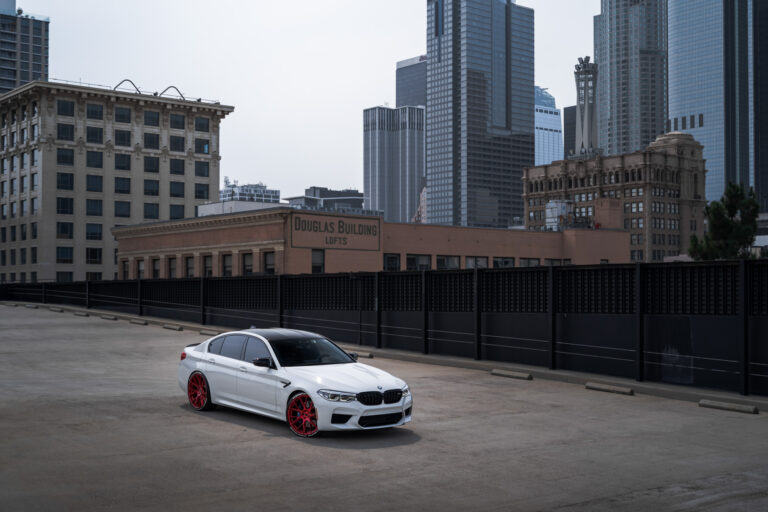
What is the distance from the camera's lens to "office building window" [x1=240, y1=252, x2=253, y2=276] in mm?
49969

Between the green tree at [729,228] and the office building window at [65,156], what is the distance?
79384mm

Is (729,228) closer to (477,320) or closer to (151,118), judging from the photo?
(477,320)

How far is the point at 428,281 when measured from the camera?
23.8 metres

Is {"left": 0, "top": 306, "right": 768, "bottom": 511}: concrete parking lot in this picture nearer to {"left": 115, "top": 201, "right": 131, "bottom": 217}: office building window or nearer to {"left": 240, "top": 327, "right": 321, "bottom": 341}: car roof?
{"left": 240, "top": 327, "right": 321, "bottom": 341}: car roof

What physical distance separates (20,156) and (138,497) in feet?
376

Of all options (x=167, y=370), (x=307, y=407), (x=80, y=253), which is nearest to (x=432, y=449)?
(x=307, y=407)

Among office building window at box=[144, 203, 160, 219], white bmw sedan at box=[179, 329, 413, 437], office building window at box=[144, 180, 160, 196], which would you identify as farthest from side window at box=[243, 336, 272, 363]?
office building window at box=[144, 180, 160, 196]

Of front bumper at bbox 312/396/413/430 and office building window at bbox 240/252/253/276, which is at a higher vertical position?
office building window at bbox 240/252/253/276

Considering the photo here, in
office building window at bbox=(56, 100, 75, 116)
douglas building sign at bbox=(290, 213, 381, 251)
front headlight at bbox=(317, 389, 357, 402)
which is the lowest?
front headlight at bbox=(317, 389, 357, 402)

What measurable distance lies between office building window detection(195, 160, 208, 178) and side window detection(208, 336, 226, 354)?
358 ft

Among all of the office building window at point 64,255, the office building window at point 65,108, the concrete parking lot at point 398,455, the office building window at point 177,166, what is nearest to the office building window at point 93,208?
the office building window at point 64,255

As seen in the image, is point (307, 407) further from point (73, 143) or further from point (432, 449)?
point (73, 143)

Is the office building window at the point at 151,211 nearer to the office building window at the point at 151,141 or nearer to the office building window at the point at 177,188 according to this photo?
the office building window at the point at 177,188

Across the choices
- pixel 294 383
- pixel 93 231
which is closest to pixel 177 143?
pixel 93 231
